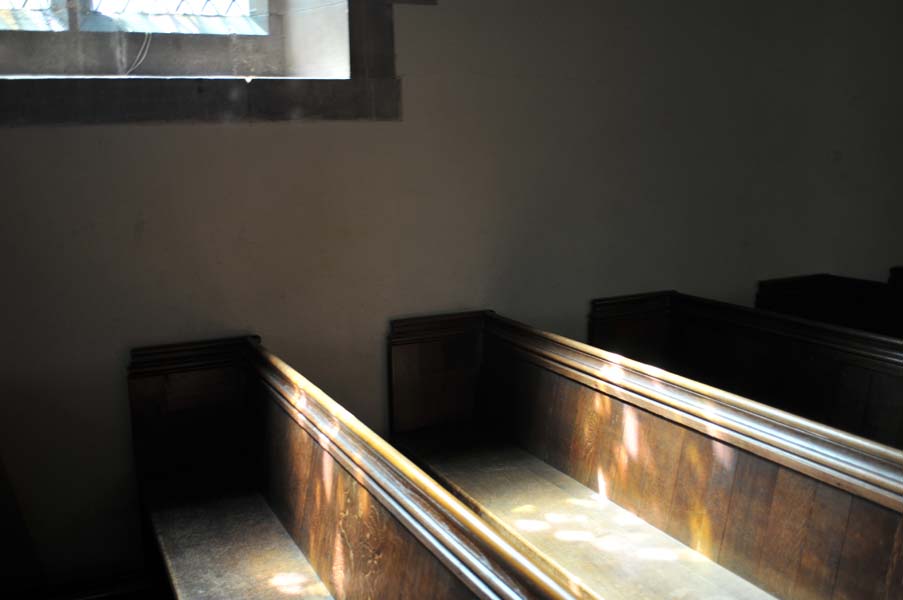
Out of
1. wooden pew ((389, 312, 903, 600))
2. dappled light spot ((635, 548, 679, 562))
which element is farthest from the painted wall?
dappled light spot ((635, 548, 679, 562))

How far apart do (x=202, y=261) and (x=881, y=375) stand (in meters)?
2.63

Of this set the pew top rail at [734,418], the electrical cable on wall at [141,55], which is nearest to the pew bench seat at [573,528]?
the pew top rail at [734,418]

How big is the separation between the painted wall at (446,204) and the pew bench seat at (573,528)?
586 mm

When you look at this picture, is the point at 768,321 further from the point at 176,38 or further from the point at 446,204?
the point at 176,38

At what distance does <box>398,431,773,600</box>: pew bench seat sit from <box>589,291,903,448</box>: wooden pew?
113cm

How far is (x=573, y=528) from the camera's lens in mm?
2922

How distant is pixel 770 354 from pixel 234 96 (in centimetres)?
249

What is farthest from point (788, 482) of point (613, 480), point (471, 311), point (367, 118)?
point (367, 118)

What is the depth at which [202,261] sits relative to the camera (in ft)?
11.2

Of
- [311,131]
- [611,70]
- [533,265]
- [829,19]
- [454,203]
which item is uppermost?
[829,19]

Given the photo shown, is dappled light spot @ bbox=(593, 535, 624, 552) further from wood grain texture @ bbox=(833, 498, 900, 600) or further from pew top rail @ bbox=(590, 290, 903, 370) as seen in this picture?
pew top rail @ bbox=(590, 290, 903, 370)


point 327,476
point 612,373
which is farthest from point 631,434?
point 327,476

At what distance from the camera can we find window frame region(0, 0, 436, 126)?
3.04 metres

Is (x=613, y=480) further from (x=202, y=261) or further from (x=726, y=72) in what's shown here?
(x=726, y=72)
